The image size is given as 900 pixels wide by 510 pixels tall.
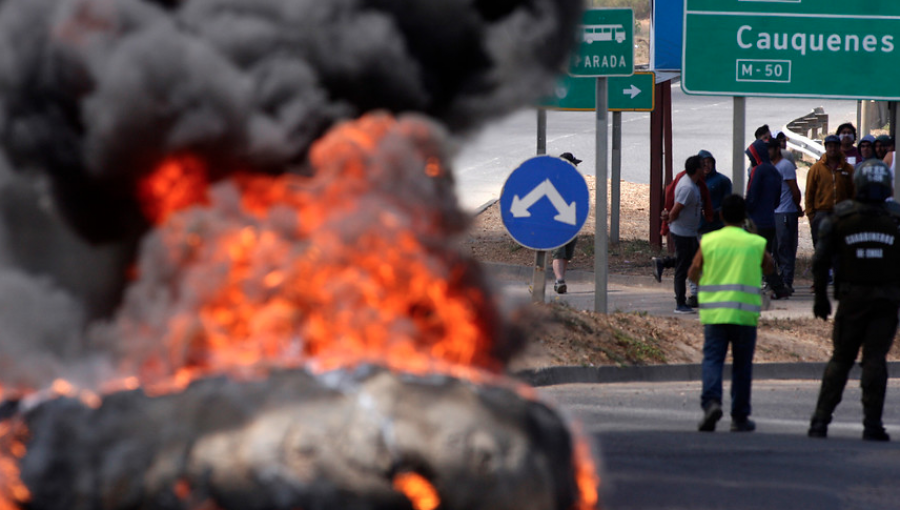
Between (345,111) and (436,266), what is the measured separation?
0.87 metres

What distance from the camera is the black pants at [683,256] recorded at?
1399 centimetres

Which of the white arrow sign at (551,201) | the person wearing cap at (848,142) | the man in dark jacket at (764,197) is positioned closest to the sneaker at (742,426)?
the white arrow sign at (551,201)

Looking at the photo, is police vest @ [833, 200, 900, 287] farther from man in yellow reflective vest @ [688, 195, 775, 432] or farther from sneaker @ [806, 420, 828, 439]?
sneaker @ [806, 420, 828, 439]

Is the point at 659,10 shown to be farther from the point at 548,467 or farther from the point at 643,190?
the point at 548,467

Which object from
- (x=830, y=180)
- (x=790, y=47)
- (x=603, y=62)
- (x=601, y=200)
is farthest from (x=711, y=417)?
(x=830, y=180)

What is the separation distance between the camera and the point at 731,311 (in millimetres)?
9188

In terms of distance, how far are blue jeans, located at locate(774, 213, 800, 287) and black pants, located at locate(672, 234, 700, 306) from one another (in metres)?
1.98

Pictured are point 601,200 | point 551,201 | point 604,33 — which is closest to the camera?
point 551,201

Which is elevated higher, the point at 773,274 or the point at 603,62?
the point at 603,62

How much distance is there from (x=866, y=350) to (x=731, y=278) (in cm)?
95

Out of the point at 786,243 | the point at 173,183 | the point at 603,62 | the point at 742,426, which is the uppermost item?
the point at 603,62

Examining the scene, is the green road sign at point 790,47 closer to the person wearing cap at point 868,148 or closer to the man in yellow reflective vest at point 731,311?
the person wearing cap at point 868,148

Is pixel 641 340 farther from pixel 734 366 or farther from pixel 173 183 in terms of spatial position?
pixel 173 183

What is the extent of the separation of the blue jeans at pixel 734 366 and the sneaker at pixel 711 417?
0.16 feet
